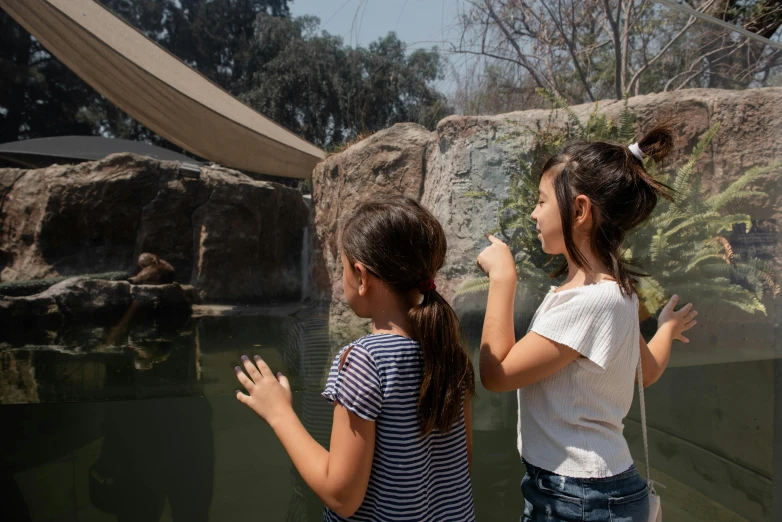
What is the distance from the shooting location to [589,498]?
122cm

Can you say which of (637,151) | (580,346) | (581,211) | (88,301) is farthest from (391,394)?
(88,301)

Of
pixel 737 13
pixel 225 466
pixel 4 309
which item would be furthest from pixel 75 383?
pixel 737 13

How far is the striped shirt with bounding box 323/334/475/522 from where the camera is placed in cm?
108

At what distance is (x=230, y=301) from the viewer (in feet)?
7.23

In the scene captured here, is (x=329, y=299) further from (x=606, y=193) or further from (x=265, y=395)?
(x=606, y=193)

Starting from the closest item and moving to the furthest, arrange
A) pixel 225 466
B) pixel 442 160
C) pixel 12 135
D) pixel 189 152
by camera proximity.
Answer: pixel 12 135 → pixel 189 152 → pixel 225 466 → pixel 442 160

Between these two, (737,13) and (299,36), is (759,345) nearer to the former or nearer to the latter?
(737,13)

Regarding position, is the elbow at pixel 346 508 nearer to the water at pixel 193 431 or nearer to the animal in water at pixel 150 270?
the water at pixel 193 431

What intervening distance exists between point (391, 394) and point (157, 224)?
1.45 m

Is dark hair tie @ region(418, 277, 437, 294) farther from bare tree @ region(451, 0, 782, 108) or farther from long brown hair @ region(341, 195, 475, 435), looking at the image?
bare tree @ region(451, 0, 782, 108)

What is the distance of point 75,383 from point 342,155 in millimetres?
1315

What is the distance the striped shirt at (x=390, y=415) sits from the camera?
108 centimetres

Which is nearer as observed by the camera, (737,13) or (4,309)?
(4,309)

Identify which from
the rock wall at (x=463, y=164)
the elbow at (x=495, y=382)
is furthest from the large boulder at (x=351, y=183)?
the elbow at (x=495, y=382)
